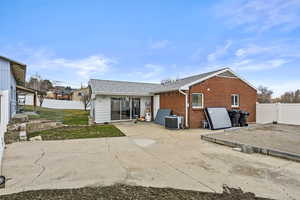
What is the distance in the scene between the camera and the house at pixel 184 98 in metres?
11.6

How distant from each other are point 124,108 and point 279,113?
12.7 metres

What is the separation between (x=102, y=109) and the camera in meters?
13.9

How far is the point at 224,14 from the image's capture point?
1014cm

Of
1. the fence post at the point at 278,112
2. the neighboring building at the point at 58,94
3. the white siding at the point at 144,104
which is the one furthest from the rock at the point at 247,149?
the neighboring building at the point at 58,94

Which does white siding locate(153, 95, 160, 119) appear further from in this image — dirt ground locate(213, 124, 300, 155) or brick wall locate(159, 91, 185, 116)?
dirt ground locate(213, 124, 300, 155)

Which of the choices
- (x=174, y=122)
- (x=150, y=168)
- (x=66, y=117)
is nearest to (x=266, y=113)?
(x=174, y=122)

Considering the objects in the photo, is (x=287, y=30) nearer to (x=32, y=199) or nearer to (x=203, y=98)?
(x=203, y=98)

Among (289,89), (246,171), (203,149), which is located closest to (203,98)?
(203,149)

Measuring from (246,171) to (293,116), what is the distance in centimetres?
1128

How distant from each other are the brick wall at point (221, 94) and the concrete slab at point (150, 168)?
5270mm

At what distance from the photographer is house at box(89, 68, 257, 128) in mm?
11648

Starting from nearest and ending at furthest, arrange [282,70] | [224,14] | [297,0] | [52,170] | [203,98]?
[52,170], [297,0], [224,14], [203,98], [282,70]

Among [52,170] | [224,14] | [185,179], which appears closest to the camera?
[185,179]

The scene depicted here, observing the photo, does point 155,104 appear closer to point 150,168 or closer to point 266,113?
point 266,113
